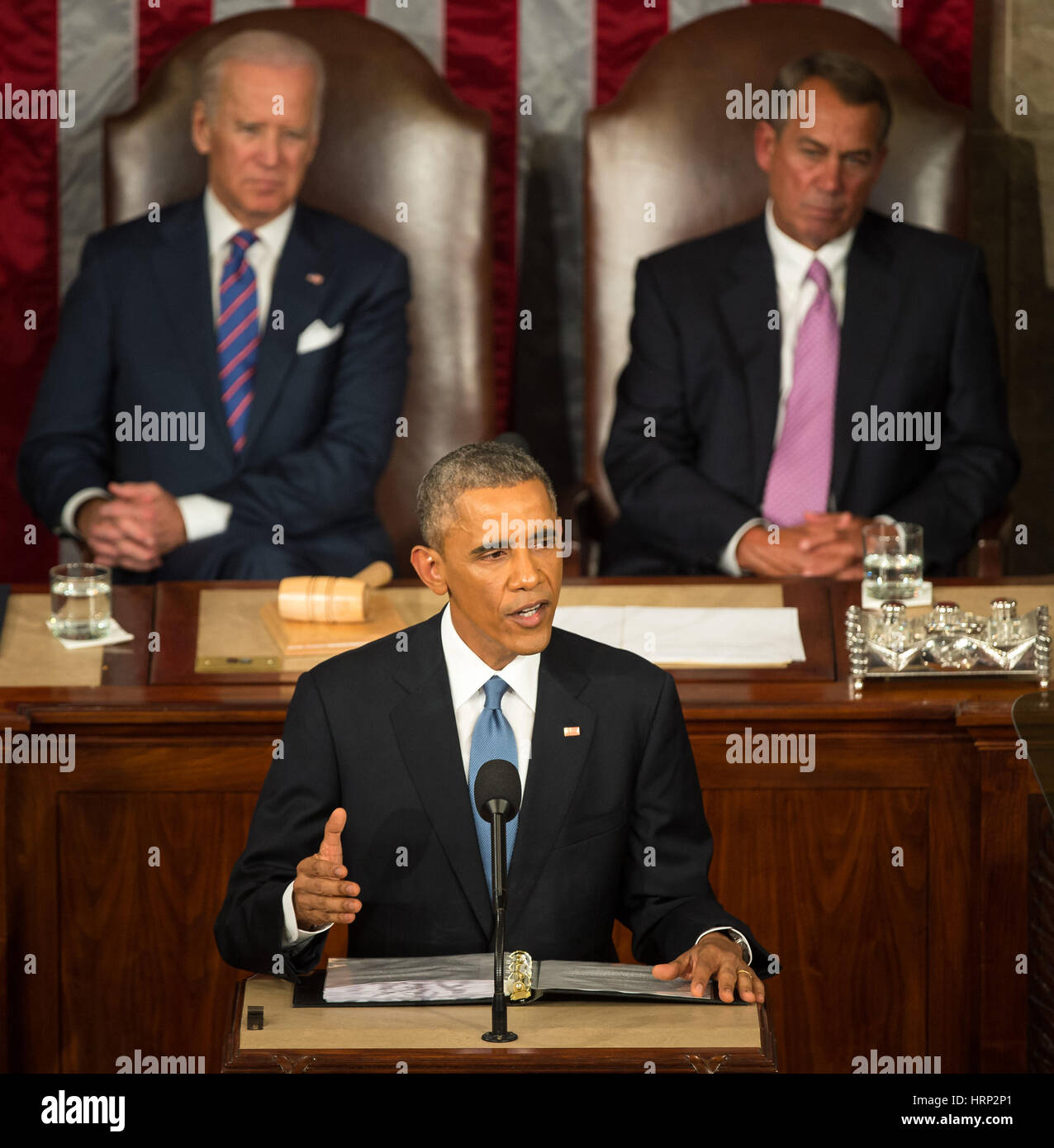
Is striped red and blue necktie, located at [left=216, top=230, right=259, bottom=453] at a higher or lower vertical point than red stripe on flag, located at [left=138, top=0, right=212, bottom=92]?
lower

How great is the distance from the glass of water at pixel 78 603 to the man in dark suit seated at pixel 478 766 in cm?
108

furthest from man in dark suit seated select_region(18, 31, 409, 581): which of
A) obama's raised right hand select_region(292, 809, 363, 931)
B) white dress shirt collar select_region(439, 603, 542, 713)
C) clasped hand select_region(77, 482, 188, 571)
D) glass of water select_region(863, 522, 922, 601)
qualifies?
obama's raised right hand select_region(292, 809, 363, 931)

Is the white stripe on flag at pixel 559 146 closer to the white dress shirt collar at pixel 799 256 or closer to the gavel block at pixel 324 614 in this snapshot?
the white dress shirt collar at pixel 799 256

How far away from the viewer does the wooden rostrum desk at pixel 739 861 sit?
2.76 m

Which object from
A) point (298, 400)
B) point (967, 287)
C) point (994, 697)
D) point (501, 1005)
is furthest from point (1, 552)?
point (501, 1005)

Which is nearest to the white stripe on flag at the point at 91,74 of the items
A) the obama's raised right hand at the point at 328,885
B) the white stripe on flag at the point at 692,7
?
the white stripe on flag at the point at 692,7

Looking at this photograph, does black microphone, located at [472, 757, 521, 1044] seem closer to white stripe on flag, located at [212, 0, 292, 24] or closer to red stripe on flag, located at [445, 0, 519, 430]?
red stripe on flag, located at [445, 0, 519, 430]

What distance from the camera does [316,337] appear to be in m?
4.30

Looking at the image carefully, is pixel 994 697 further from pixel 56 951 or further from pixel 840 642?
pixel 56 951

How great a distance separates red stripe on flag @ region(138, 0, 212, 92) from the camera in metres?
4.58

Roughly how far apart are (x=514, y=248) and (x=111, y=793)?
2.32 meters

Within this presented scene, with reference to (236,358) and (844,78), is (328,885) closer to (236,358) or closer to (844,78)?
(236,358)

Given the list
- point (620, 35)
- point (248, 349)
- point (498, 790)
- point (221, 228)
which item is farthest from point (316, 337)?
point (498, 790)

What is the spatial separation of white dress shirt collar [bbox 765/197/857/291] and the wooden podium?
8.86 ft
